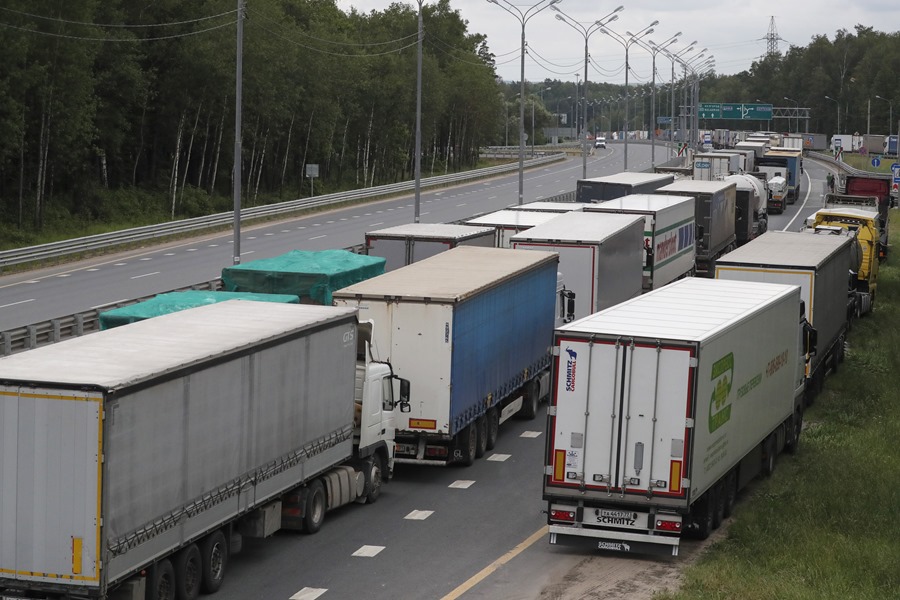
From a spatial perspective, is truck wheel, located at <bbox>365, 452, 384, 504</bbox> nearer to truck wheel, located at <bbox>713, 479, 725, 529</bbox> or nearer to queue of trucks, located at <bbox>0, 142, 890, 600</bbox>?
queue of trucks, located at <bbox>0, 142, 890, 600</bbox>

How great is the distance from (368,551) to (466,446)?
495 cm

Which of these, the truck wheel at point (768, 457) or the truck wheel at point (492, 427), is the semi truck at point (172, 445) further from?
the truck wheel at point (768, 457)

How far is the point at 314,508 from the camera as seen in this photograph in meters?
18.4

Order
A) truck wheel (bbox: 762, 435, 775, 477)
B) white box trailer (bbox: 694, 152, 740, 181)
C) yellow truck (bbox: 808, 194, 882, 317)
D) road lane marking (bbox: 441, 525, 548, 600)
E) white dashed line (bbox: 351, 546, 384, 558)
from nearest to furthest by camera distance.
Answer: road lane marking (bbox: 441, 525, 548, 600), white dashed line (bbox: 351, 546, 384, 558), truck wheel (bbox: 762, 435, 775, 477), yellow truck (bbox: 808, 194, 882, 317), white box trailer (bbox: 694, 152, 740, 181)

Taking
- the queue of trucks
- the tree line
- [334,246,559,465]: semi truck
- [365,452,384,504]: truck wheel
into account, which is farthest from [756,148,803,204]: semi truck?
[365,452,384,504]: truck wheel

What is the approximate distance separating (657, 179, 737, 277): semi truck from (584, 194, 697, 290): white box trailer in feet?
7.87

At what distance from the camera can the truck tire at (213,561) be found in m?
15.2

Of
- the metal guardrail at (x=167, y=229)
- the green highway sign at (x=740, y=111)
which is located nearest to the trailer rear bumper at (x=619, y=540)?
the metal guardrail at (x=167, y=229)

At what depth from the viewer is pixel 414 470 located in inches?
888

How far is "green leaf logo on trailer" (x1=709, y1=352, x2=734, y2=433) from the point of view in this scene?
16.9 m

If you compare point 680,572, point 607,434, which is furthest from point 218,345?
point 680,572

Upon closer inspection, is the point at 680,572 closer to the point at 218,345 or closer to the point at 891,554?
the point at 891,554

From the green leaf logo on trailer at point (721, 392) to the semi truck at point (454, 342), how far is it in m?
4.74

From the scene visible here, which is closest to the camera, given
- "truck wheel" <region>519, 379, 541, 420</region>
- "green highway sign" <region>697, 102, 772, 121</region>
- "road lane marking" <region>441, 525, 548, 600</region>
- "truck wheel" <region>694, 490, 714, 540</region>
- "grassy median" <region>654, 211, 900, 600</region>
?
"grassy median" <region>654, 211, 900, 600</region>
